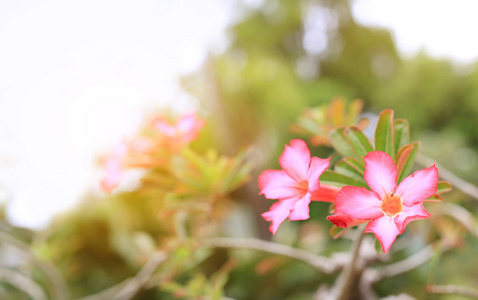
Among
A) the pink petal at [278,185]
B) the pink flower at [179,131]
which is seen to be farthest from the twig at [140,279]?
the pink petal at [278,185]

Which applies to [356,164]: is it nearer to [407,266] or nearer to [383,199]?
[383,199]

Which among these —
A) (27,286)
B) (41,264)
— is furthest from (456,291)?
(27,286)

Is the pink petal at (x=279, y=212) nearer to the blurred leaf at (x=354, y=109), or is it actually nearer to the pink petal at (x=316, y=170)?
the pink petal at (x=316, y=170)

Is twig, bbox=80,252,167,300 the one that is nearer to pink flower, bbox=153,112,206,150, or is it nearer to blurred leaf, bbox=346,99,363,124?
pink flower, bbox=153,112,206,150

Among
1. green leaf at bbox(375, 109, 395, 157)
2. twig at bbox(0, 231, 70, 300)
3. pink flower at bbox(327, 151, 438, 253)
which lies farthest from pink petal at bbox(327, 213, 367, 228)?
twig at bbox(0, 231, 70, 300)

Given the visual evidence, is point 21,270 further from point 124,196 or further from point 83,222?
point 124,196

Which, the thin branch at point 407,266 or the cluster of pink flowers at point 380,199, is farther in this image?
the thin branch at point 407,266

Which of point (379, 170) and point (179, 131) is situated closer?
point (379, 170)
